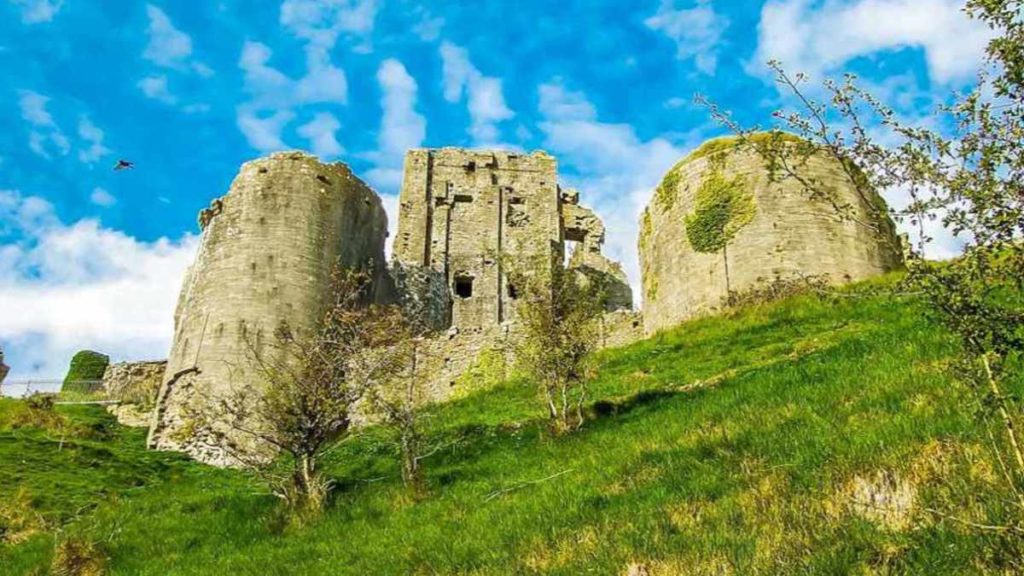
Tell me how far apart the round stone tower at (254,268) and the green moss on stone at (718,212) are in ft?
27.7

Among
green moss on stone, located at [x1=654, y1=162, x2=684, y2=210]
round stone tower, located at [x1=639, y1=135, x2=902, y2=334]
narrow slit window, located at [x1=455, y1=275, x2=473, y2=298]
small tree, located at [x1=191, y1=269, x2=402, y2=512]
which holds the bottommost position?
small tree, located at [x1=191, y1=269, x2=402, y2=512]

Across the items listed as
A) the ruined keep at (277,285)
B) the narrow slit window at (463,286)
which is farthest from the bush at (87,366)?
the narrow slit window at (463,286)

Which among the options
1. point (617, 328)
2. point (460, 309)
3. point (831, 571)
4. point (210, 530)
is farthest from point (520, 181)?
point (831, 571)

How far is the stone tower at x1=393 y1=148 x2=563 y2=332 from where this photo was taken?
41594mm

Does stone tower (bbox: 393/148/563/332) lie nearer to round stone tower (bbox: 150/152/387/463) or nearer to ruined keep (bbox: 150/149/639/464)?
ruined keep (bbox: 150/149/639/464)

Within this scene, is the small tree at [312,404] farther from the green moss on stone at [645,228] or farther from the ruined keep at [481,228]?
the ruined keep at [481,228]

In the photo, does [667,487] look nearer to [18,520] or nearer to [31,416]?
[18,520]

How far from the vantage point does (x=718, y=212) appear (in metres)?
21.9

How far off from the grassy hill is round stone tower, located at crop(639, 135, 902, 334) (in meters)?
2.07

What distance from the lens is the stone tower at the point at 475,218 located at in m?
41.6

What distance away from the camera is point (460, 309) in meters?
40.5

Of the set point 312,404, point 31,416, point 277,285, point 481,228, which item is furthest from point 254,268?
point 481,228

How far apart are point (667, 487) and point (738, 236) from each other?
46.8 ft

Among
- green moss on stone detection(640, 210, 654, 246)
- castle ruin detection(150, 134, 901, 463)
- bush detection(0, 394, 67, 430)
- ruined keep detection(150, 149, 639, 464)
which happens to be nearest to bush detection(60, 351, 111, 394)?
ruined keep detection(150, 149, 639, 464)
